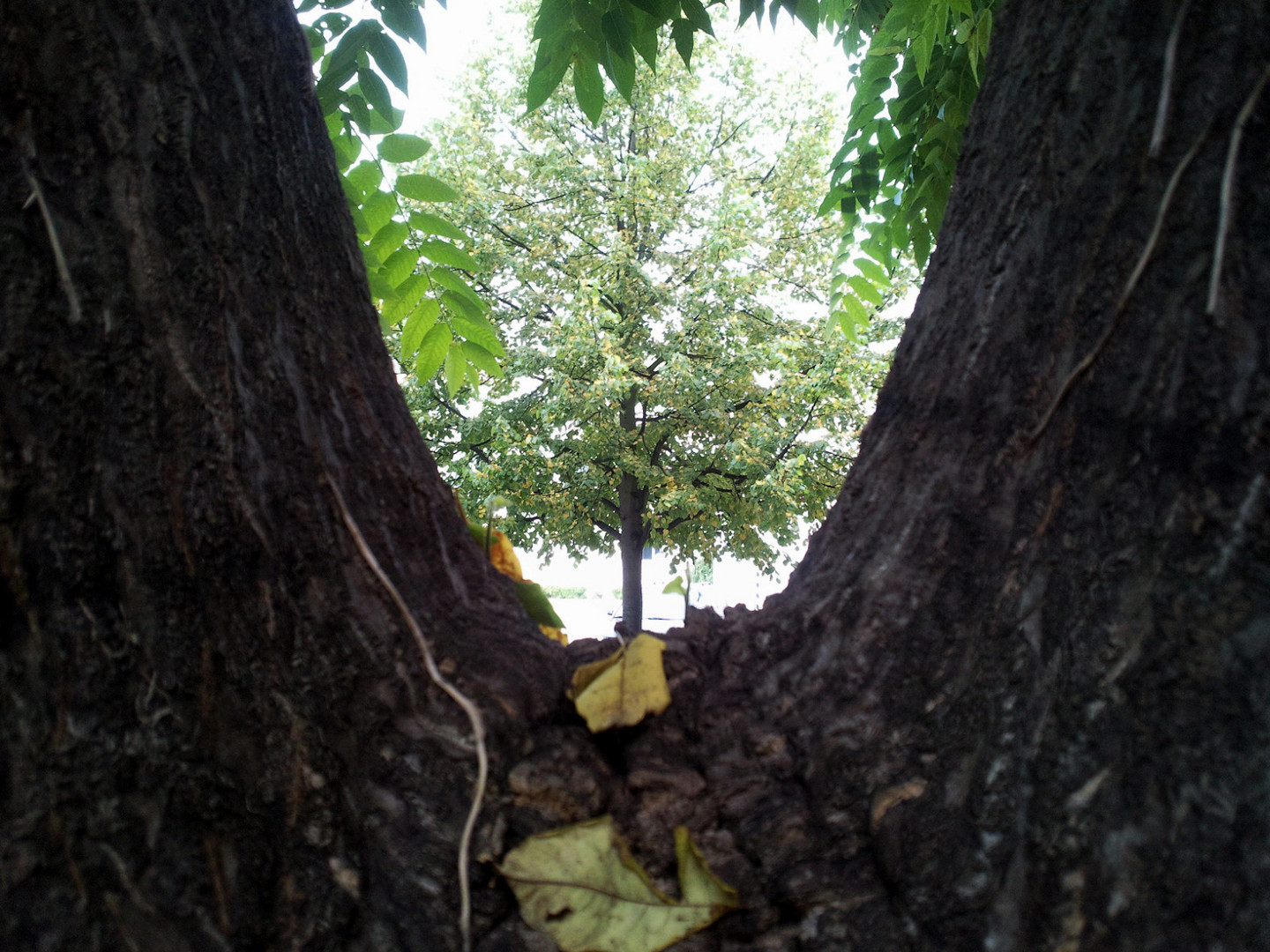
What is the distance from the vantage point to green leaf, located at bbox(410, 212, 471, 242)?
1802 millimetres

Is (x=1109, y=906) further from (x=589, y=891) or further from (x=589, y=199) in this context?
(x=589, y=199)

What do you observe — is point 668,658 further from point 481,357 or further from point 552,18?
point 552,18

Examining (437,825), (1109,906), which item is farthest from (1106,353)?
(437,825)

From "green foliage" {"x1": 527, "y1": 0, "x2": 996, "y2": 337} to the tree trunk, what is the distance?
7362 millimetres

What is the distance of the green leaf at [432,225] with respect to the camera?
1.80 metres

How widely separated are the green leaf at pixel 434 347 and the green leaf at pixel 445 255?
167 millimetres

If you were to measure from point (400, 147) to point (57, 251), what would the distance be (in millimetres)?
1239

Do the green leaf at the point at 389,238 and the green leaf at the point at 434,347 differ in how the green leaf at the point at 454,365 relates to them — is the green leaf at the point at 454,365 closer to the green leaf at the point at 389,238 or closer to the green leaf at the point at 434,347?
the green leaf at the point at 434,347

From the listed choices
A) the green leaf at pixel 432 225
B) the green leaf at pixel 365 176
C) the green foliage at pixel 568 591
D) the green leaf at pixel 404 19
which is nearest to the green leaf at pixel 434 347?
the green leaf at pixel 432 225

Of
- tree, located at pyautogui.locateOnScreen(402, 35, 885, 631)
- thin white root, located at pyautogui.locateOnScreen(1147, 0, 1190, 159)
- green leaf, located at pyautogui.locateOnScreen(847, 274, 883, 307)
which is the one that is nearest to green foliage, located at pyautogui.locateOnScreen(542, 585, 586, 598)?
tree, located at pyautogui.locateOnScreen(402, 35, 885, 631)

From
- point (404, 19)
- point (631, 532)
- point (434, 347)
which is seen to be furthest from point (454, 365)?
point (631, 532)

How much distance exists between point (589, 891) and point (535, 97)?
1.61 m

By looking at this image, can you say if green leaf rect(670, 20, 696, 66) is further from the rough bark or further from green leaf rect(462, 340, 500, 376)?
the rough bark

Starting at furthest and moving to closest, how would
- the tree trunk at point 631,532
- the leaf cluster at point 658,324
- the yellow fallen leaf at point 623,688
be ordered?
the tree trunk at point 631,532
the leaf cluster at point 658,324
the yellow fallen leaf at point 623,688
